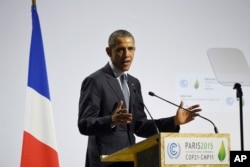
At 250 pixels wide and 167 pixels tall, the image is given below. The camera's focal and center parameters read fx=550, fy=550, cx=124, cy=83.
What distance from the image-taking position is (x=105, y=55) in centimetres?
525

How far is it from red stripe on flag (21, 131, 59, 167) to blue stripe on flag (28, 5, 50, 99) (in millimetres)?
387

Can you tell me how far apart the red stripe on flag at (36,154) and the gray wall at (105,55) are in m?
0.47

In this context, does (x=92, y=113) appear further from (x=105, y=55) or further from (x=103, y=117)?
(x=105, y=55)

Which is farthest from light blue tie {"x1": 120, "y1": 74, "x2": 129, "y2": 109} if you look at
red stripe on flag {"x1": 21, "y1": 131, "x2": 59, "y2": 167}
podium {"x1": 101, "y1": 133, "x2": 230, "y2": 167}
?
podium {"x1": 101, "y1": 133, "x2": 230, "y2": 167}

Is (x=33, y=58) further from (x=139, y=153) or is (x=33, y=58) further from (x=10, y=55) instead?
(x=139, y=153)

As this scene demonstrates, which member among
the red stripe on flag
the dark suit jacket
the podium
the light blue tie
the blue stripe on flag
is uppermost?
the blue stripe on flag

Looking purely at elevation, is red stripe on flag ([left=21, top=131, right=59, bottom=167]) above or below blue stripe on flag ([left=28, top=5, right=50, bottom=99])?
below

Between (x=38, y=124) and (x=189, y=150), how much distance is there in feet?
6.80

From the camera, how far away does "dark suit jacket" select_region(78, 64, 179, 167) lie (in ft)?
12.2

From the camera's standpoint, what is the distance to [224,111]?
5.55 m

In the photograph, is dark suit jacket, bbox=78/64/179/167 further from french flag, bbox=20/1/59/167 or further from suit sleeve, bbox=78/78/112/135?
french flag, bbox=20/1/59/167

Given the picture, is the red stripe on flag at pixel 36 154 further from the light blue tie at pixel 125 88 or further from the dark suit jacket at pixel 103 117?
the light blue tie at pixel 125 88

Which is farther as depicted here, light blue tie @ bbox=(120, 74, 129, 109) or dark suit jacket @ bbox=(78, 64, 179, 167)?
light blue tie @ bbox=(120, 74, 129, 109)

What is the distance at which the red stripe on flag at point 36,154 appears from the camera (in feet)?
14.2
